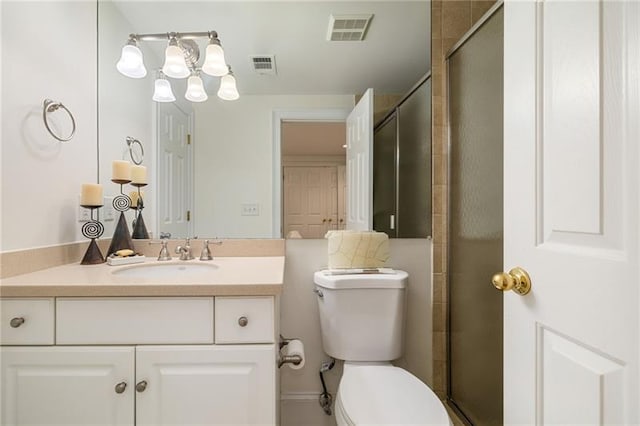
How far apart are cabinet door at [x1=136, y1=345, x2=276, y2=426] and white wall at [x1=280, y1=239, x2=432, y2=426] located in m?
0.62

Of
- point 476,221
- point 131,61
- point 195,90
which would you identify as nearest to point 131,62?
point 131,61

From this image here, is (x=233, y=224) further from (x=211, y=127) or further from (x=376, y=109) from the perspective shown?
(x=376, y=109)

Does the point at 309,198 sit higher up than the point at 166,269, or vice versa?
the point at 309,198

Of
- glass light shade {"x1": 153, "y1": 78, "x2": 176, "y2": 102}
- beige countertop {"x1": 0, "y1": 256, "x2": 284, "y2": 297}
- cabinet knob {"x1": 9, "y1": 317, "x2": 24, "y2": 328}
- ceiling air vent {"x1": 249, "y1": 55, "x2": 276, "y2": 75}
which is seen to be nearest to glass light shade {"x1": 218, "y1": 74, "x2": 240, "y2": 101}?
ceiling air vent {"x1": 249, "y1": 55, "x2": 276, "y2": 75}

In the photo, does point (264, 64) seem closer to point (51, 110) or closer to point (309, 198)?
point (309, 198)

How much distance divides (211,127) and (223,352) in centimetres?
104

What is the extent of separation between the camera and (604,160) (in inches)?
23.6

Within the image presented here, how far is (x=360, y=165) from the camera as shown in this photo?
1.53m

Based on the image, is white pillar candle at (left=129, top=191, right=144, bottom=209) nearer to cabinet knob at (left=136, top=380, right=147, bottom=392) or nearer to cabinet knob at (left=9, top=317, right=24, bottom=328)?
cabinet knob at (left=9, top=317, right=24, bottom=328)

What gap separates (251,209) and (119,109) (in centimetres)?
78

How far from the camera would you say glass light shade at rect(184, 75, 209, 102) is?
4.88 feet

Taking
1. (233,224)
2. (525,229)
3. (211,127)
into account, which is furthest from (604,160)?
(211,127)

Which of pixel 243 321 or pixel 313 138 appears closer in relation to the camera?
pixel 243 321

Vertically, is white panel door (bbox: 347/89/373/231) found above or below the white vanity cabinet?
above
